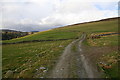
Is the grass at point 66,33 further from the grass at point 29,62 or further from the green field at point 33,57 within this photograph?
the grass at point 29,62

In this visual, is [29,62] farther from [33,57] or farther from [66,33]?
[66,33]

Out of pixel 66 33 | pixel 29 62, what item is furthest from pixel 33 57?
pixel 66 33

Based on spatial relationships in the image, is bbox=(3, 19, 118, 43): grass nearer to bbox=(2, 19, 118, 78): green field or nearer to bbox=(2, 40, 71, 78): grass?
bbox=(2, 19, 118, 78): green field

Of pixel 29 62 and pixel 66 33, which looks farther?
pixel 66 33

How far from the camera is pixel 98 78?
35.3ft

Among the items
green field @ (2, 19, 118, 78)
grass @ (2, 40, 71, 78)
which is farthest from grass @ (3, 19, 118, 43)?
grass @ (2, 40, 71, 78)

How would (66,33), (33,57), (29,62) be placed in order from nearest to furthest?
1. (29,62)
2. (33,57)
3. (66,33)

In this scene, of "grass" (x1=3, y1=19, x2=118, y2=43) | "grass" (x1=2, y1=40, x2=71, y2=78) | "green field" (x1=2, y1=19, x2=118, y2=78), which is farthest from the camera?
"grass" (x1=3, y1=19, x2=118, y2=43)

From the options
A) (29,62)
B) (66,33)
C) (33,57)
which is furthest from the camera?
(66,33)

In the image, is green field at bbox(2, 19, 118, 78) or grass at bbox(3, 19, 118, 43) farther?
grass at bbox(3, 19, 118, 43)

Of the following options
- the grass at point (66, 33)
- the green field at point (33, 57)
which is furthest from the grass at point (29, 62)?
the grass at point (66, 33)

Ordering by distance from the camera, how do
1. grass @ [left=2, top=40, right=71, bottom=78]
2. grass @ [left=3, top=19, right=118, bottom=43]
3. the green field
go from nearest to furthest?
grass @ [left=2, top=40, right=71, bottom=78], the green field, grass @ [left=3, top=19, right=118, bottom=43]

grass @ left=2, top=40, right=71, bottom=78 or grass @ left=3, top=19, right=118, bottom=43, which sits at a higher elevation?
grass @ left=3, top=19, right=118, bottom=43

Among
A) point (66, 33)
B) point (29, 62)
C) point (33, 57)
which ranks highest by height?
point (66, 33)
